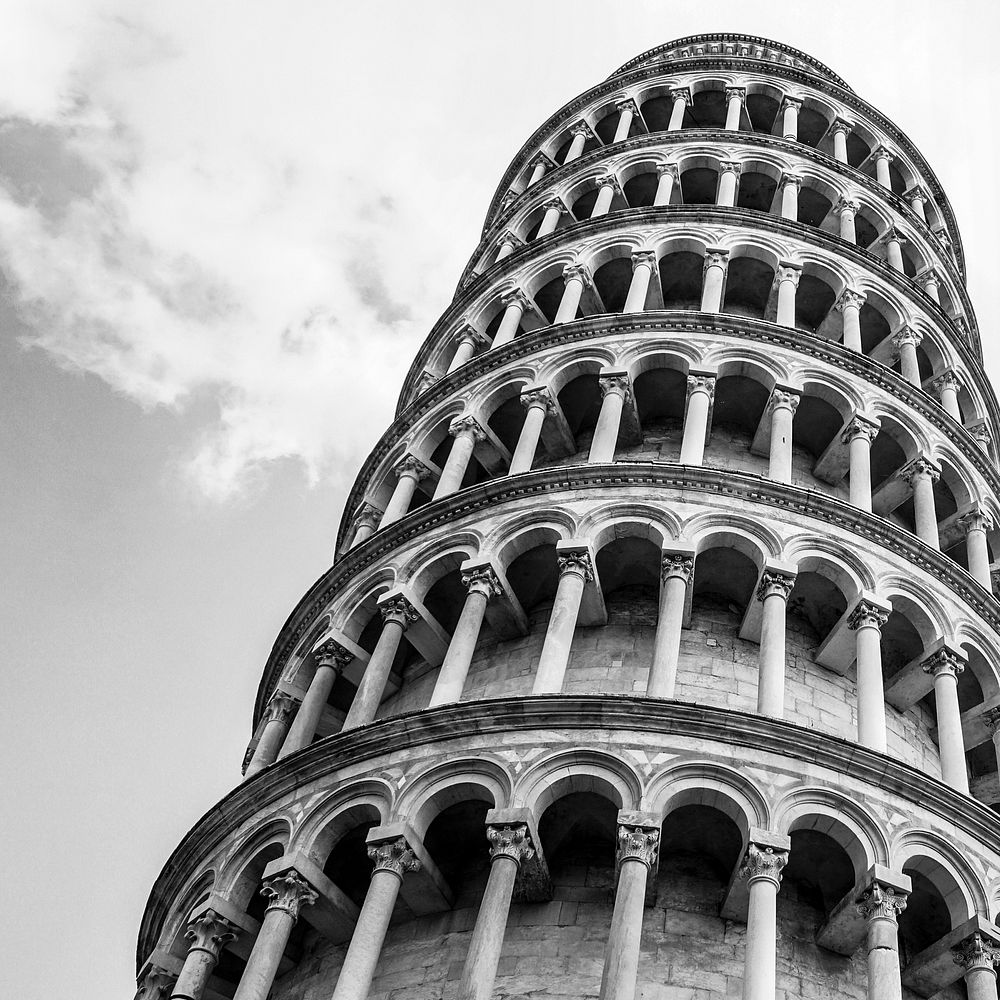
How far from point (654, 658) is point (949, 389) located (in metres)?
12.1

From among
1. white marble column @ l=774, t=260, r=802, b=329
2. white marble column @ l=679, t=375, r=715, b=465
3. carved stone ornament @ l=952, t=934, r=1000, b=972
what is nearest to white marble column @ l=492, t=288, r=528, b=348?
white marble column @ l=679, t=375, r=715, b=465

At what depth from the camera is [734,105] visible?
3145 centimetres

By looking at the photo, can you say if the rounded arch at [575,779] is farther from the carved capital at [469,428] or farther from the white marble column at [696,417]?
the carved capital at [469,428]

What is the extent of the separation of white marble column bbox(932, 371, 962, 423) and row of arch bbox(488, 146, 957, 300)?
384 cm

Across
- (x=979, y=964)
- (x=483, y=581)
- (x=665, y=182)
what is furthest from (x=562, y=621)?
(x=665, y=182)

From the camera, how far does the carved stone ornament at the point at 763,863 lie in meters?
13.2

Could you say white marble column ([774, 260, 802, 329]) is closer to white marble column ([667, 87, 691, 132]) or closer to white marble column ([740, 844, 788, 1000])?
white marble column ([667, 87, 691, 132])

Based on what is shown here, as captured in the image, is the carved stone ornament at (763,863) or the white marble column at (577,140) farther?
the white marble column at (577,140)

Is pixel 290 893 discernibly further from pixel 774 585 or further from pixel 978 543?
pixel 978 543

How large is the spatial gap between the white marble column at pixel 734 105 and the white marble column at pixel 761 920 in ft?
67.9

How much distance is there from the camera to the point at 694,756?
46.9 feet

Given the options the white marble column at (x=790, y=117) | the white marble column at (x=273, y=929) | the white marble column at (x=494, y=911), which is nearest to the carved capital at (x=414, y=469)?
the white marble column at (x=273, y=929)

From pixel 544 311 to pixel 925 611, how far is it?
36.1 feet

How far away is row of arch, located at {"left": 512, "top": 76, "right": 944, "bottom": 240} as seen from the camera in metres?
32.4
